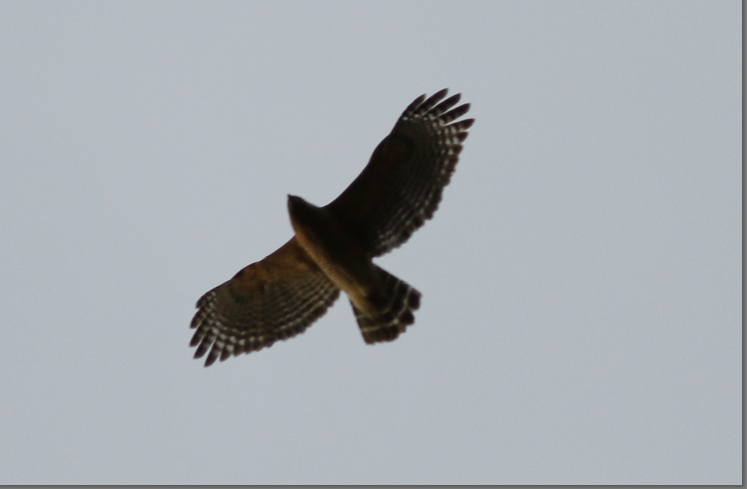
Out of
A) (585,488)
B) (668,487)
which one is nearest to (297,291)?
(585,488)

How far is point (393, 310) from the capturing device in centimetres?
1152

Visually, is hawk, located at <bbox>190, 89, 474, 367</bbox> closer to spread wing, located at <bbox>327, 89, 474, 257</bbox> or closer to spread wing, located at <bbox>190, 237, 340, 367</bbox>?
spread wing, located at <bbox>327, 89, 474, 257</bbox>

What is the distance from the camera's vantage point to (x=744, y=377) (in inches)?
512

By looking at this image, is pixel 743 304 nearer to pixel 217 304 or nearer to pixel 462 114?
pixel 462 114

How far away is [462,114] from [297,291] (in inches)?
109

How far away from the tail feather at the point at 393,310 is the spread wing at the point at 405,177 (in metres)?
0.40

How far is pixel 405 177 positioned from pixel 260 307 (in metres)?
2.34

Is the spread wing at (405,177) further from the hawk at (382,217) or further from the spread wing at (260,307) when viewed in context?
the spread wing at (260,307)

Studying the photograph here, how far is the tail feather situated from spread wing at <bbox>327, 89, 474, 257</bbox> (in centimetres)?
40

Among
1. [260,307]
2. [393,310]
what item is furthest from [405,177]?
[260,307]

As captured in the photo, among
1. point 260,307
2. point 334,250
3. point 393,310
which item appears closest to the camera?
point 334,250

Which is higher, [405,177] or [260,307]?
[405,177]

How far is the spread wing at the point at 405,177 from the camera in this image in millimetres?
11344

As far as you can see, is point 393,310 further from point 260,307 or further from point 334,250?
point 260,307
